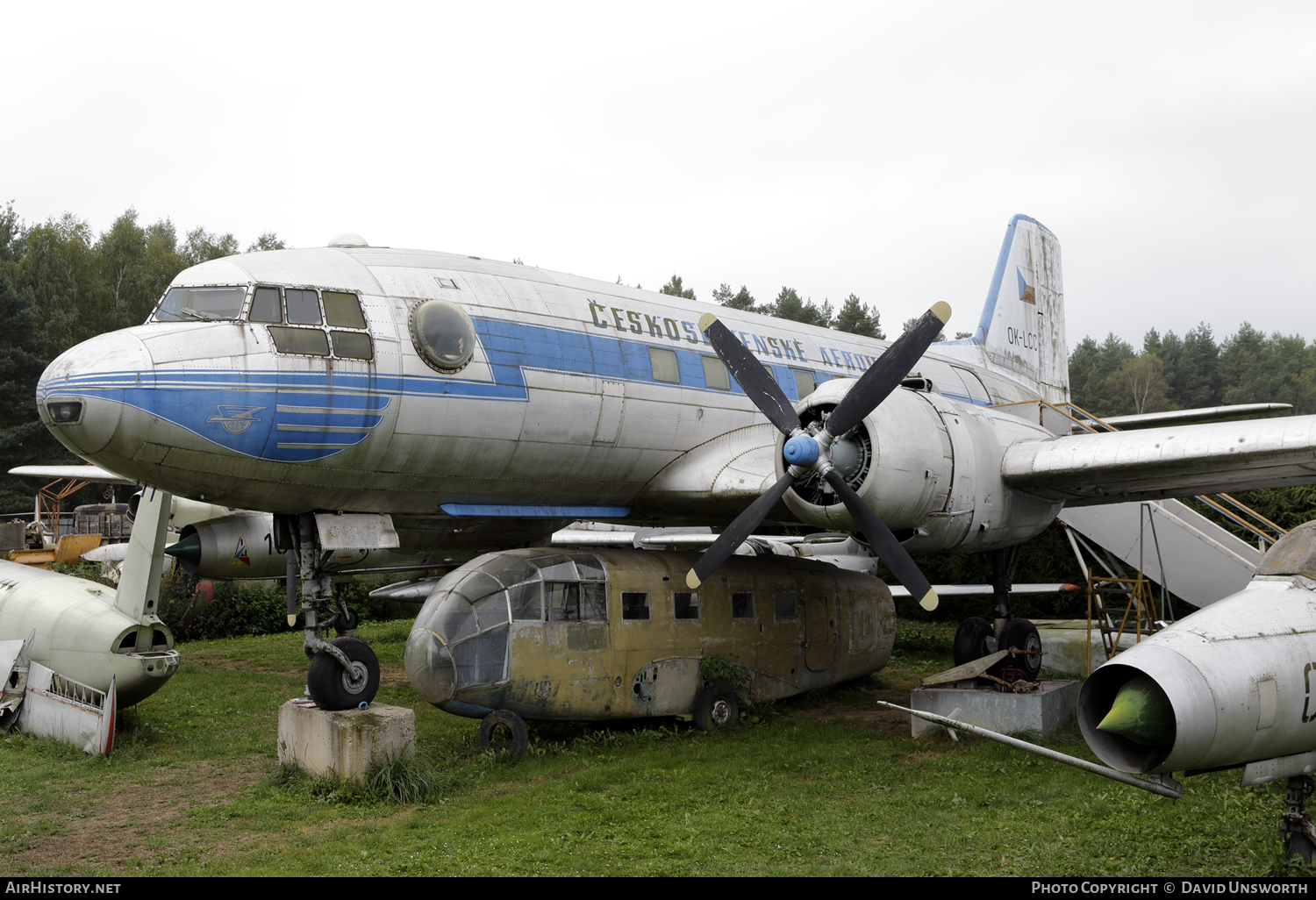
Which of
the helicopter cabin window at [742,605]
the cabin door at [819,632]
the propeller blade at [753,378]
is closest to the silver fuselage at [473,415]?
the propeller blade at [753,378]

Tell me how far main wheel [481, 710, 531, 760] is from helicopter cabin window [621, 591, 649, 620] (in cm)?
164

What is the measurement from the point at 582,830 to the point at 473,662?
104 inches

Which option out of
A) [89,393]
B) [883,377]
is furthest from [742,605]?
[89,393]

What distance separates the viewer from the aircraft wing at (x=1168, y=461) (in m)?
9.61

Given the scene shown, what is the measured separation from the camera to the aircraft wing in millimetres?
9609

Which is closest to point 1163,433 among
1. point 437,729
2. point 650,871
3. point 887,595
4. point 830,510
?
point 830,510

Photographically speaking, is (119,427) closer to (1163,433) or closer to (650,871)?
(650,871)

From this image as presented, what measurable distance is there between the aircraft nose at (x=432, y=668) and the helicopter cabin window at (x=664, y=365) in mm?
3927

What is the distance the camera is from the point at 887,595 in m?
14.3

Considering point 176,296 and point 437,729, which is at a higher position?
point 176,296

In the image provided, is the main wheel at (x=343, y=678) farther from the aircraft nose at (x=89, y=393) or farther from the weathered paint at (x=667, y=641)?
the aircraft nose at (x=89, y=393)

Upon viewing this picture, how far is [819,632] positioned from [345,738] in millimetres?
6423

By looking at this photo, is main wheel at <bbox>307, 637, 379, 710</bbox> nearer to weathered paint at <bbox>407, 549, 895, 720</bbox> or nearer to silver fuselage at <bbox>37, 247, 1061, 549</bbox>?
weathered paint at <bbox>407, 549, 895, 720</bbox>

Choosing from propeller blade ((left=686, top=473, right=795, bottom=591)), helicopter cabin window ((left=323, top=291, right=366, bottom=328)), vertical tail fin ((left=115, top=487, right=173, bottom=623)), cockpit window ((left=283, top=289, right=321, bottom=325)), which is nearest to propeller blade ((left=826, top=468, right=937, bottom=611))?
propeller blade ((left=686, top=473, right=795, bottom=591))
